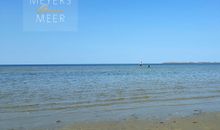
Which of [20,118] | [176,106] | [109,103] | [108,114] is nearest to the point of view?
[20,118]

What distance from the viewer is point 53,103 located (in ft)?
52.7

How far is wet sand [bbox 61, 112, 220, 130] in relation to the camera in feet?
32.9

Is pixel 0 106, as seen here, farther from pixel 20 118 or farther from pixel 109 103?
pixel 109 103

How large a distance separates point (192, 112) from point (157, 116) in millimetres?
1947

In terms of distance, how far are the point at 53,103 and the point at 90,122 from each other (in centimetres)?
552

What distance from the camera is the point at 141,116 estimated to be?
12203mm

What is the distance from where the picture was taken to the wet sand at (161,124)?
10.0 m

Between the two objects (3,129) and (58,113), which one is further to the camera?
(58,113)

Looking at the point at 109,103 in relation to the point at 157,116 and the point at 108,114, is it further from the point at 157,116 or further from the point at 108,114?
the point at 157,116

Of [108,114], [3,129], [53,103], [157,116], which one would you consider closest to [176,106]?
[157,116]

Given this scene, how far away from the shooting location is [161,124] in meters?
10.6

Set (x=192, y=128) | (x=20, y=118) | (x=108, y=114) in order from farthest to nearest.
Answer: (x=108, y=114)
(x=20, y=118)
(x=192, y=128)

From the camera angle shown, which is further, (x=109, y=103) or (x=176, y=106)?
(x=109, y=103)

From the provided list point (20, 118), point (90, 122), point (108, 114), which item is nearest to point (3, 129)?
point (20, 118)
